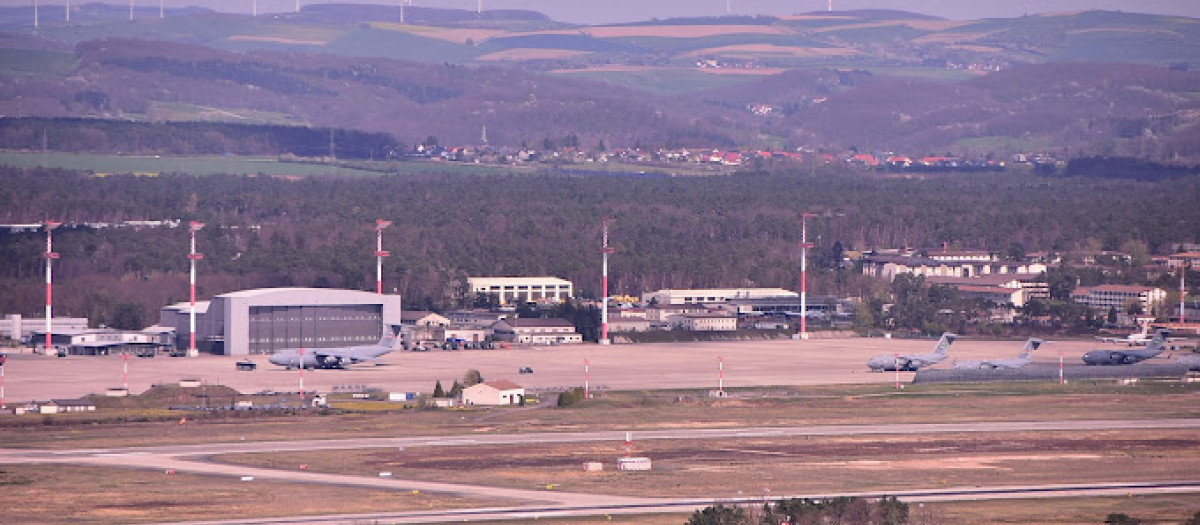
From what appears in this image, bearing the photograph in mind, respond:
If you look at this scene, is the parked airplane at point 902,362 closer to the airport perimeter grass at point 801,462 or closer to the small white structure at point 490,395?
the small white structure at point 490,395

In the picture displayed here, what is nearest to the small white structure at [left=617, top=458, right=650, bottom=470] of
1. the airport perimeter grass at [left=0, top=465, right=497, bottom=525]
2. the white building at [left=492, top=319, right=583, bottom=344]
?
the airport perimeter grass at [left=0, top=465, right=497, bottom=525]

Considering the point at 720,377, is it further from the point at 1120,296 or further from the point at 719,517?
the point at 1120,296

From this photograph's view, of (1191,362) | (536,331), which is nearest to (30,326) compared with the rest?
(536,331)

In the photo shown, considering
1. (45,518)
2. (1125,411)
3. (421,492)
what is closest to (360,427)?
(421,492)

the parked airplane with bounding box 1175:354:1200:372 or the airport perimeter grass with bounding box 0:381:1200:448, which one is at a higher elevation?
the parked airplane with bounding box 1175:354:1200:372

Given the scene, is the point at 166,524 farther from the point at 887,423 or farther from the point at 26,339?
the point at 26,339

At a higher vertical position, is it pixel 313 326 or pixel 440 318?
pixel 313 326

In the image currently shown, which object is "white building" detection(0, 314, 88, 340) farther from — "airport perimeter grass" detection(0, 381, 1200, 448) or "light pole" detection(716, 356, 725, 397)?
"airport perimeter grass" detection(0, 381, 1200, 448)
